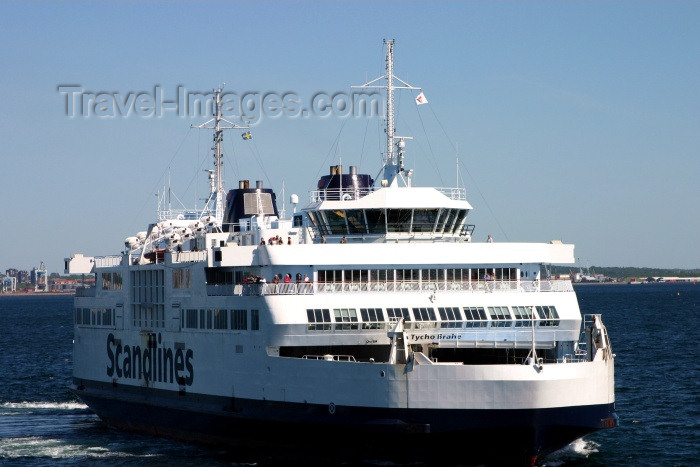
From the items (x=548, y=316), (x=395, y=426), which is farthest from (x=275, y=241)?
(x=395, y=426)

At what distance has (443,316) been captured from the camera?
34.6m

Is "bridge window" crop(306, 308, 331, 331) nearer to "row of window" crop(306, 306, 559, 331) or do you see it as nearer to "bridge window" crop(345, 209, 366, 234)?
"row of window" crop(306, 306, 559, 331)

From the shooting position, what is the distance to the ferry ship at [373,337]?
31.4 meters

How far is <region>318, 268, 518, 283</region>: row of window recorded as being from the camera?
35.5 meters

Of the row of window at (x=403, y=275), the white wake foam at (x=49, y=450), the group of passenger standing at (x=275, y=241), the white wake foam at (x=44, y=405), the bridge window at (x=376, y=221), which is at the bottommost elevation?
the white wake foam at (x=49, y=450)

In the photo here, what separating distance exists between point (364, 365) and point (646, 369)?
36.7 m

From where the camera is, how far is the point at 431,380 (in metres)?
31.3

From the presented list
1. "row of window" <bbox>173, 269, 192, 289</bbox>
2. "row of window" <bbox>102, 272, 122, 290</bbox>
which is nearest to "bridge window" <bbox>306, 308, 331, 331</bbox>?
"row of window" <bbox>173, 269, 192, 289</bbox>

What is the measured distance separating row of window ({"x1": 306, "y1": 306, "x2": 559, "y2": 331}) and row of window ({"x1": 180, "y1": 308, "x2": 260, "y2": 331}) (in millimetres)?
2313

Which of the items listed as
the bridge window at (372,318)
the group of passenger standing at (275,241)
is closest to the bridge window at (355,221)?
the group of passenger standing at (275,241)

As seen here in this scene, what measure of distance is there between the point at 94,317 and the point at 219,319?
12.4 metres

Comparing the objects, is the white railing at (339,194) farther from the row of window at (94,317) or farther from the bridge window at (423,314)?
the row of window at (94,317)

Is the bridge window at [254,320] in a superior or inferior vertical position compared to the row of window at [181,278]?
inferior

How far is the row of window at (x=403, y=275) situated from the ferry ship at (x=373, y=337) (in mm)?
45
